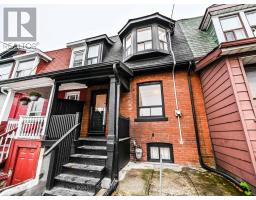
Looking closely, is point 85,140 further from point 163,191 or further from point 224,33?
point 224,33

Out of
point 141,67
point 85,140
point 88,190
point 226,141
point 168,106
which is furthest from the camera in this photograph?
point 141,67

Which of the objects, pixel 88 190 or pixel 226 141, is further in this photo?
pixel 226 141

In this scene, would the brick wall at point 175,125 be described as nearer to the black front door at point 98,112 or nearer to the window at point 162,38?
the black front door at point 98,112

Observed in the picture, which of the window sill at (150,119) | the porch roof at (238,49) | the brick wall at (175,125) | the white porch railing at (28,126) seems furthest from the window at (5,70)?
the porch roof at (238,49)

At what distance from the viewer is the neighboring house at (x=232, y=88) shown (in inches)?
116

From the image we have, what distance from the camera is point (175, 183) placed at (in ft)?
10.3

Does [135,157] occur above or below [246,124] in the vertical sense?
below

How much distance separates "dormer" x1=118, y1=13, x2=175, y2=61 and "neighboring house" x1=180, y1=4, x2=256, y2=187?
5.71 ft

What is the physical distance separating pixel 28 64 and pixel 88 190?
9.87 m

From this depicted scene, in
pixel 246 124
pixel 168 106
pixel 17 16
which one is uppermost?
pixel 17 16

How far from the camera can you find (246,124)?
2.94m

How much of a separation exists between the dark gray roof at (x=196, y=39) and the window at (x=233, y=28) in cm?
53

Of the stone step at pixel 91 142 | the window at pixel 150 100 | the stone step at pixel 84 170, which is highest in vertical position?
the window at pixel 150 100

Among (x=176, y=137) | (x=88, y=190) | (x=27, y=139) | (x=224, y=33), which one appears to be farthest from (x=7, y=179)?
(x=224, y=33)
